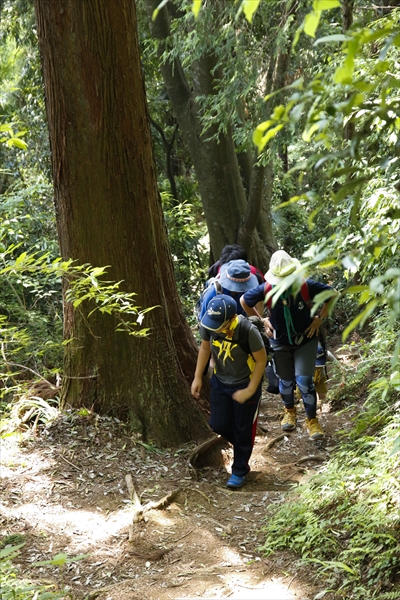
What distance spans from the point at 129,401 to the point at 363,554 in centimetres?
281

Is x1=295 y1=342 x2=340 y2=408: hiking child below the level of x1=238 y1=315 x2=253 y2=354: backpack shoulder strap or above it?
below

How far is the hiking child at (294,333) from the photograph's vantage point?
6113mm

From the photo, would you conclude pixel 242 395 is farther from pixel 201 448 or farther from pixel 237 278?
pixel 237 278

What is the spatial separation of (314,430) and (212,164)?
639 centimetres

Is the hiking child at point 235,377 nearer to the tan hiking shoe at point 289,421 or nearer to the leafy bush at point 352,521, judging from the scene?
the leafy bush at point 352,521

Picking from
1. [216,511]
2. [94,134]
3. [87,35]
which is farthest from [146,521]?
[87,35]

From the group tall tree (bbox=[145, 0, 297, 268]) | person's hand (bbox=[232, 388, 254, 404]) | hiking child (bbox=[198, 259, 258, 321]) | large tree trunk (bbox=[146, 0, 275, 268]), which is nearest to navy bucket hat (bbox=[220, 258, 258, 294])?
hiking child (bbox=[198, 259, 258, 321])

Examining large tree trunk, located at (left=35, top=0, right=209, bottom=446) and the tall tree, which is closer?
large tree trunk, located at (left=35, top=0, right=209, bottom=446)

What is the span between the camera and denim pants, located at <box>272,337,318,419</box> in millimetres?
6301

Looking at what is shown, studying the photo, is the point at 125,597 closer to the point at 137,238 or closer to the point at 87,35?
the point at 137,238

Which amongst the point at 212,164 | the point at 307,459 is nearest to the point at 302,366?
the point at 307,459

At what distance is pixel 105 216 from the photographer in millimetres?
5699

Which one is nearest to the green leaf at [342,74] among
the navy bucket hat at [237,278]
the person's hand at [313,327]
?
the person's hand at [313,327]

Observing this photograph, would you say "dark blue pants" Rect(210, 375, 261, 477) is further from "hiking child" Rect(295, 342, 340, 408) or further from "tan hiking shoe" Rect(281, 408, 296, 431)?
"hiking child" Rect(295, 342, 340, 408)
